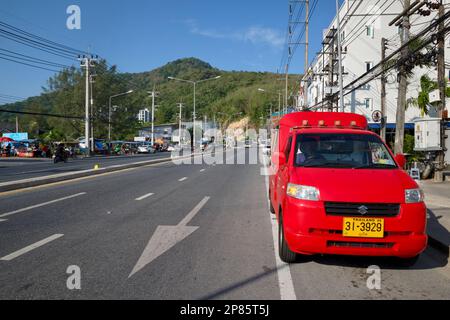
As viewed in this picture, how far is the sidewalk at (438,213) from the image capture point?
6.49 meters

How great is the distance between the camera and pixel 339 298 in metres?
4.26

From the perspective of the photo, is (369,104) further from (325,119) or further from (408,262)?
(408,262)

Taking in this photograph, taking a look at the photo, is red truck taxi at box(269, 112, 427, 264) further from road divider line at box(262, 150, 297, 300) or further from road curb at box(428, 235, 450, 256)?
road curb at box(428, 235, 450, 256)

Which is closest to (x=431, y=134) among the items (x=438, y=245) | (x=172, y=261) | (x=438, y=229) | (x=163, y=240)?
(x=438, y=229)

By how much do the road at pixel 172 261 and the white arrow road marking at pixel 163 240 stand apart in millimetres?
16

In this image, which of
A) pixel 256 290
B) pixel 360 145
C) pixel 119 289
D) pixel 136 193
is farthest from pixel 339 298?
pixel 136 193

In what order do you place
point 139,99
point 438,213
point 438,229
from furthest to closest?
point 139,99
point 438,213
point 438,229

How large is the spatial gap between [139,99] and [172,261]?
3150 inches

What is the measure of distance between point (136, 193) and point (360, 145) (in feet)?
26.1

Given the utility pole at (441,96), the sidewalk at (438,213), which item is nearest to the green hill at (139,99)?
the utility pole at (441,96)

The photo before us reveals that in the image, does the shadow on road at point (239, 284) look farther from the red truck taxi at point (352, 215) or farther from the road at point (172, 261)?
the red truck taxi at point (352, 215)

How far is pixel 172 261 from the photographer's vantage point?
17.8 feet

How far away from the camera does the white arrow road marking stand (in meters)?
5.44
